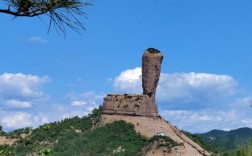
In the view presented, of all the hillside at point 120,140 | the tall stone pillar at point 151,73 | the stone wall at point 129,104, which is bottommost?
the hillside at point 120,140

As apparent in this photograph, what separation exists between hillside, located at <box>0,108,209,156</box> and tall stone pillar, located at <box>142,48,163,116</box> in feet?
6.22

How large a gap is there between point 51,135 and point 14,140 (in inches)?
207

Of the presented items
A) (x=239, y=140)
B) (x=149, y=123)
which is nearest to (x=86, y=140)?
(x=149, y=123)

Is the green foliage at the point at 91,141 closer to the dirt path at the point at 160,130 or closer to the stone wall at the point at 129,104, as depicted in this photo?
the dirt path at the point at 160,130

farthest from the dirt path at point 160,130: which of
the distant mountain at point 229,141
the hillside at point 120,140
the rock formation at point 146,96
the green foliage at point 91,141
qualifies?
the distant mountain at point 229,141

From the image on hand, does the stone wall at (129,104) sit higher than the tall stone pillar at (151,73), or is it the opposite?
the tall stone pillar at (151,73)

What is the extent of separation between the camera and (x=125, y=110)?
2830 inches

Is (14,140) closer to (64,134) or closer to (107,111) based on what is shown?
(64,134)

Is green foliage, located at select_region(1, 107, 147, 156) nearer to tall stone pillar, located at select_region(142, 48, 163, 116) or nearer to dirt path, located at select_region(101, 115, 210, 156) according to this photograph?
dirt path, located at select_region(101, 115, 210, 156)

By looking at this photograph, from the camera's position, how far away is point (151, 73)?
2773 inches

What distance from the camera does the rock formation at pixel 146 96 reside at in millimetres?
69312

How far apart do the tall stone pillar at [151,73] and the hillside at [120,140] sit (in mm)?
1896

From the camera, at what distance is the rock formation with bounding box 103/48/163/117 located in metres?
69.3

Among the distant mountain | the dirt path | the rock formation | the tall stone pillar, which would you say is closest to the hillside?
the dirt path
